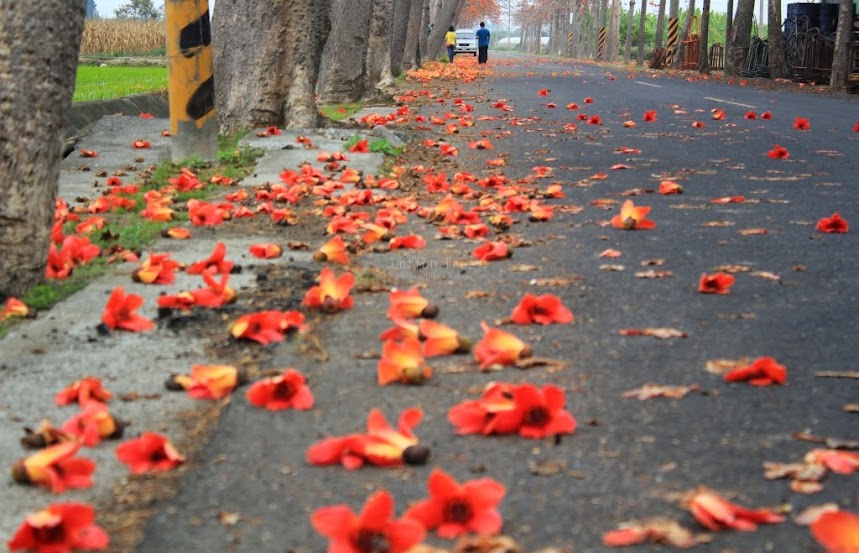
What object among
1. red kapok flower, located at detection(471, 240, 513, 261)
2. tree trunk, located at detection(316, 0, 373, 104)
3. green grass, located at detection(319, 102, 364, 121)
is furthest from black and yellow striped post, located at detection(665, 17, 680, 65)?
red kapok flower, located at detection(471, 240, 513, 261)

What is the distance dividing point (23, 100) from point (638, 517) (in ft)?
9.47

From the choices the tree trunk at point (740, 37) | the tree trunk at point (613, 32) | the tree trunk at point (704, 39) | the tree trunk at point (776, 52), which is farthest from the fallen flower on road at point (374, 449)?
the tree trunk at point (613, 32)

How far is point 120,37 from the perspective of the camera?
32875mm

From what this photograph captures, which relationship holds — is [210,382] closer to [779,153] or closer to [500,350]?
[500,350]

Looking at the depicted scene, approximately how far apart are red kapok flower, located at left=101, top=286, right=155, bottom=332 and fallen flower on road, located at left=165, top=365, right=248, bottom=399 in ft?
2.04

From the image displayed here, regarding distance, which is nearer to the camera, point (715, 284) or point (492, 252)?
point (715, 284)

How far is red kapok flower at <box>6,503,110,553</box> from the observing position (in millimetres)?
2078

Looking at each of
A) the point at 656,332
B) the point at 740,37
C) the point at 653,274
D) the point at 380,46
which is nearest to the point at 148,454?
the point at 656,332

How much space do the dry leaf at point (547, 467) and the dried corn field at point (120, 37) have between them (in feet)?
99.6

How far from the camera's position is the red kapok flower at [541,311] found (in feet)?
12.0

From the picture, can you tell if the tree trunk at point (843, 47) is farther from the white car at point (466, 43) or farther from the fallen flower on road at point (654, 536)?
the white car at point (466, 43)

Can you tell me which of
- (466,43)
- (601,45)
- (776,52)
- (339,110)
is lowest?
(466,43)

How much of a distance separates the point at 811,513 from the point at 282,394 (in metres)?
1.30

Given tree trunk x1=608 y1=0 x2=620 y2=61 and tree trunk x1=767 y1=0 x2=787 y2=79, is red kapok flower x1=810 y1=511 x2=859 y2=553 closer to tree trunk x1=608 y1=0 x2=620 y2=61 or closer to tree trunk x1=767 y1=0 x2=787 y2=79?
tree trunk x1=767 y1=0 x2=787 y2=79
